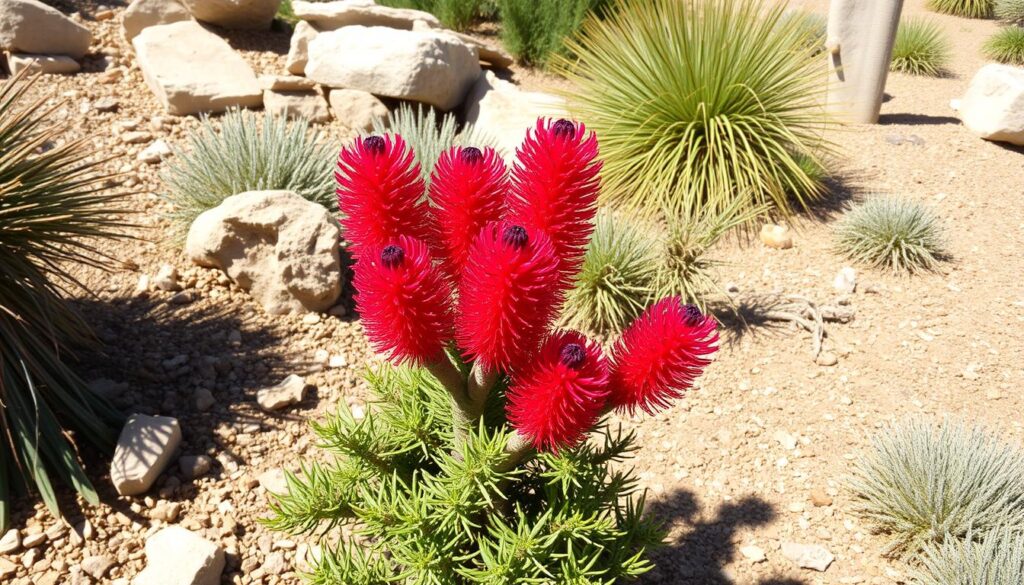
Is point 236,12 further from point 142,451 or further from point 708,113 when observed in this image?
point 142,451

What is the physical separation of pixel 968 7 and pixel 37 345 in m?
13.1

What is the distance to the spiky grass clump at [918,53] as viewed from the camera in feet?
28.3

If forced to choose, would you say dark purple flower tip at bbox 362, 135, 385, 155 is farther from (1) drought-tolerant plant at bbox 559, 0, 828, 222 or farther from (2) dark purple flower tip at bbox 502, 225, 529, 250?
(1) drought-tolerant plant at bbox 559, 0, 828, 222

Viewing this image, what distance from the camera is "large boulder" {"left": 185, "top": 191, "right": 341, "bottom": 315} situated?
377 centimetres

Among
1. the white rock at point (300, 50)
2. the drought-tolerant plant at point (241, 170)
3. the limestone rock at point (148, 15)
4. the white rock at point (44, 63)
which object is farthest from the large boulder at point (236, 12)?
the drought-tolerant plant at point (241, 170)

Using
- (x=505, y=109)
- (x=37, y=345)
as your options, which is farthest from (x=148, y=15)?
(x=37, y=345)

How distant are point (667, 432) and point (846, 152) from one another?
3.67 meters

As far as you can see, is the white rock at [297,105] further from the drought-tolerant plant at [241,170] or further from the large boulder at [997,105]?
the large boulder at [997,105]

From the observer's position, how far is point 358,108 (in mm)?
5660

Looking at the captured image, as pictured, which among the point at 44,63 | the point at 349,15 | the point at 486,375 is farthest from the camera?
the point at 349,15

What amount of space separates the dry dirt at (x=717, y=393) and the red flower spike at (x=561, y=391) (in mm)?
1574

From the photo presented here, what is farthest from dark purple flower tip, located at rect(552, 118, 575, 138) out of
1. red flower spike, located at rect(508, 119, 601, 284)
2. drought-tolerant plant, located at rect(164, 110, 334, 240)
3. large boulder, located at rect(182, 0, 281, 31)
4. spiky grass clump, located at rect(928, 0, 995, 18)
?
spiky grass clump, located at rect(928, 0, 995, 18)

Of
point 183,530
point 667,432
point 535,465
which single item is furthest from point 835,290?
point 183,530

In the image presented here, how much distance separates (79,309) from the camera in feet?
11.7
